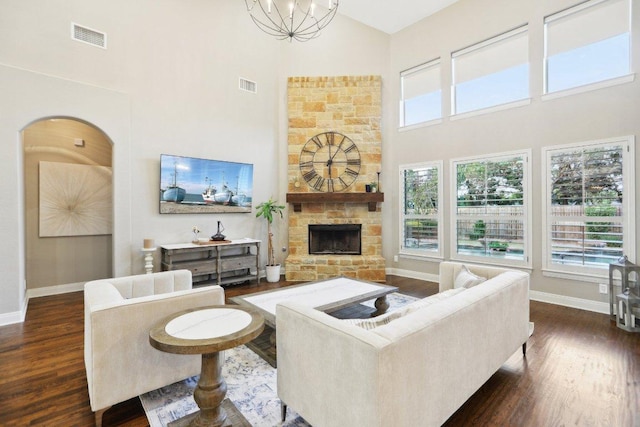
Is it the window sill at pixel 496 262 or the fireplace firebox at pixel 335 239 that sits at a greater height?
the fireplace firebox at pixel 335 239

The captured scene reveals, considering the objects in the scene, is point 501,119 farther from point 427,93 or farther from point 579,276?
point 579,276

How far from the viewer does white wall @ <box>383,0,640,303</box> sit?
384cm

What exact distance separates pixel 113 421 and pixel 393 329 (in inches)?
72.3

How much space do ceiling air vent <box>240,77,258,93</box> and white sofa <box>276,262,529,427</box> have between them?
499cm

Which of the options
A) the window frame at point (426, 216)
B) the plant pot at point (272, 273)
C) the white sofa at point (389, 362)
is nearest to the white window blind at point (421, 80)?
the window frame at point (426, 216)

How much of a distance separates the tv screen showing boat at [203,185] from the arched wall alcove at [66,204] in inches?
36.4

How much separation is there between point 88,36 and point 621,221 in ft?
23.9

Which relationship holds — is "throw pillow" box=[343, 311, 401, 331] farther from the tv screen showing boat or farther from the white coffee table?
the tv screen showing boat

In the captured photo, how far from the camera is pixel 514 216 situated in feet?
15.1

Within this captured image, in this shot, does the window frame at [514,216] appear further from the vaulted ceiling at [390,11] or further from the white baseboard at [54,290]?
the white baseboard at [54,290]

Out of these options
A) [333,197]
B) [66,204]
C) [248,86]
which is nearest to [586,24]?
[333,197]

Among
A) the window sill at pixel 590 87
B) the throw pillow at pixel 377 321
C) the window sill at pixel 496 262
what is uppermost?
the window sill at pixel 590 87

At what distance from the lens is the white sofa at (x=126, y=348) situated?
1749 mm

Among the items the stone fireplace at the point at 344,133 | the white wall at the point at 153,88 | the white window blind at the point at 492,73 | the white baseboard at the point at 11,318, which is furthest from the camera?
the stone fireplace at the point at 344,133
